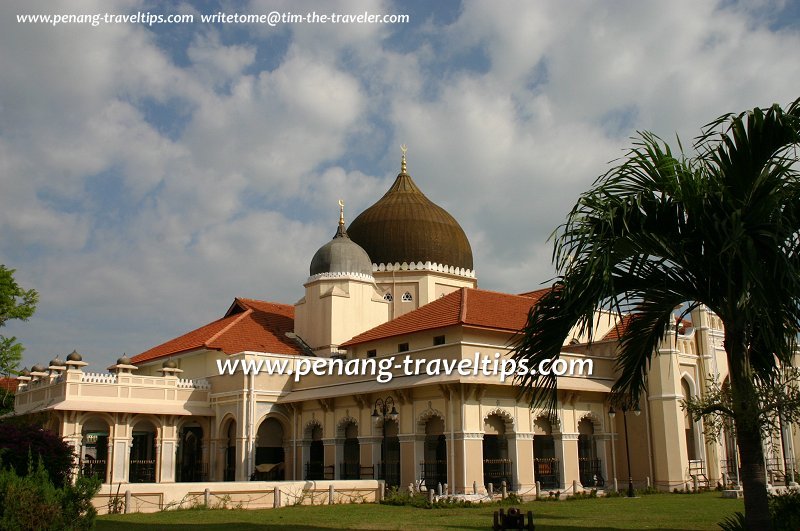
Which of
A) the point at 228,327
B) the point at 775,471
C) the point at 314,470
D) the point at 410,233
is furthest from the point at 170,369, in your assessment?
the point at 775,471

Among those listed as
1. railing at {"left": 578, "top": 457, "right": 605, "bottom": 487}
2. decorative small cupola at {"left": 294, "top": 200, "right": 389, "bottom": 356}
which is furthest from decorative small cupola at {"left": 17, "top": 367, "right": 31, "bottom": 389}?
railing at {"left": 578, "top": 457, "right": 605, "bottom": 487}

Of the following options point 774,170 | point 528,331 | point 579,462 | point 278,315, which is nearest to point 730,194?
point 774,170

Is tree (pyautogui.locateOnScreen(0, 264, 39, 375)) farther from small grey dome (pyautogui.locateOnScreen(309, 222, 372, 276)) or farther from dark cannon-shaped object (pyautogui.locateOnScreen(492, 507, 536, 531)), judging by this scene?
dark cannon-shaped object (pyautogui.locateOnScreen(492, 507, 536, 531))

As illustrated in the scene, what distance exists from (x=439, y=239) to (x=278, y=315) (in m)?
8.97

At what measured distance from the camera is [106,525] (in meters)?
17.5

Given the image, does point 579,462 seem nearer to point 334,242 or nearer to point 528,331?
point 334,242

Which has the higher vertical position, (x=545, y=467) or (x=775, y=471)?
(x=545, y=467)

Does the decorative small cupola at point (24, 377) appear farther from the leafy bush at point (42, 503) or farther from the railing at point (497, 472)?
the leafy bush at point (42, 503)

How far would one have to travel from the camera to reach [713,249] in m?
10.3

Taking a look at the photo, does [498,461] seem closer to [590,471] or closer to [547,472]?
[547,472]

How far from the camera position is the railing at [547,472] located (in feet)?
94.6

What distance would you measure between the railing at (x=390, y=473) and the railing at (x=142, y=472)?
10124mm

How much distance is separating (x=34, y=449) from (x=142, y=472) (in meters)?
18.2

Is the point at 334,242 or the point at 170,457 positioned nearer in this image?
the point at 170,457
